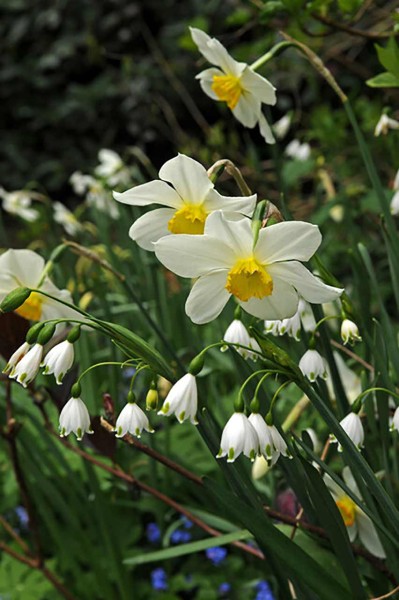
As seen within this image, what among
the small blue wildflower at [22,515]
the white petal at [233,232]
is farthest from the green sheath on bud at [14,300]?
the small blue wildflower at [22,515]

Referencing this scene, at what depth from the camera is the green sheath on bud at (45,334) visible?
1004mm

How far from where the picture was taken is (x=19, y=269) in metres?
1.39

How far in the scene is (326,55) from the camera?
3373mm

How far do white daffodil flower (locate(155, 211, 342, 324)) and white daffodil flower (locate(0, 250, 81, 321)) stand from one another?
0.42 metres

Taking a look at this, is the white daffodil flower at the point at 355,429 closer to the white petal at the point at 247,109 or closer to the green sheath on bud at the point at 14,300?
the green sheath on bud at the point at 14,300

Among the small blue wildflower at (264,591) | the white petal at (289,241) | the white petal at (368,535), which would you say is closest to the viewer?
the white petal at (289,241)

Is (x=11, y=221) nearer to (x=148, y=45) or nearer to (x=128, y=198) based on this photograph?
(x=148, y=45)

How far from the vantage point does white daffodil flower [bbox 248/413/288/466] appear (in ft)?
3.25

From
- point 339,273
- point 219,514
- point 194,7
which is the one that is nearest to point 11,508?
point 219,514

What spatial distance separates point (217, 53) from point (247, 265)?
548 millimetres

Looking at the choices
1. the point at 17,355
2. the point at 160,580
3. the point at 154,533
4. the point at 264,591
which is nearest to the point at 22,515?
the point at 154,533

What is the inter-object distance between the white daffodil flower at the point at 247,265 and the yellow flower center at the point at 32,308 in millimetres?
479

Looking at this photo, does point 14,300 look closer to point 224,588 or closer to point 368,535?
point 368,535

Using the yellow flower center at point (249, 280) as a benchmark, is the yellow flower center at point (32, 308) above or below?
below
